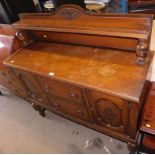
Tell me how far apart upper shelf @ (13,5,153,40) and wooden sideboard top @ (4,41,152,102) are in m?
0.21

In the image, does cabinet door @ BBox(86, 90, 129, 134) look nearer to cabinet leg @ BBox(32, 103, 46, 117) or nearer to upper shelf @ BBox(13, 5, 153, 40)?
upper shelf @ BBox(13, 5, 153, 40)

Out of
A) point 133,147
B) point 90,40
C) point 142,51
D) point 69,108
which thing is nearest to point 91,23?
point 90,40

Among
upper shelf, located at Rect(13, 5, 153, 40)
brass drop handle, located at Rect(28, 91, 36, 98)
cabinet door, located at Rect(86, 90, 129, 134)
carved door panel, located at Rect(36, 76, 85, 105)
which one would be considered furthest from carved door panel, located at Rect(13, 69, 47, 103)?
cabinet door, located at Rect(86, 90, 129, 134)

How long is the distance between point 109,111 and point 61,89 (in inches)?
15.8

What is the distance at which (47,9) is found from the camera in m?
1.36

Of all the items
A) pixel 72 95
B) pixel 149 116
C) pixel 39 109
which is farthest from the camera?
pixel 39 109

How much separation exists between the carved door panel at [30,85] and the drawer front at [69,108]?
0.46ft

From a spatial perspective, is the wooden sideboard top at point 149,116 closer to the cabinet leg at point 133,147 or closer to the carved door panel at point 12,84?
the cabinet leg at point 133,147

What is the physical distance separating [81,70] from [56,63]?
0.78 ft

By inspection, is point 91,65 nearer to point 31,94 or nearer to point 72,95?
point 72,95

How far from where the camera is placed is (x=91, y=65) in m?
1.13

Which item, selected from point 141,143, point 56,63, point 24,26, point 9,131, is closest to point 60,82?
point 56,63

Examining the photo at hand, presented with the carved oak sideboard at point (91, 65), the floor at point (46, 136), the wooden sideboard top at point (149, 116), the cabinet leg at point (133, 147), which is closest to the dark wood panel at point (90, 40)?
the carved oak sideboard at point (91, 65)

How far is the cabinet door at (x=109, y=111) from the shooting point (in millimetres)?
1004
